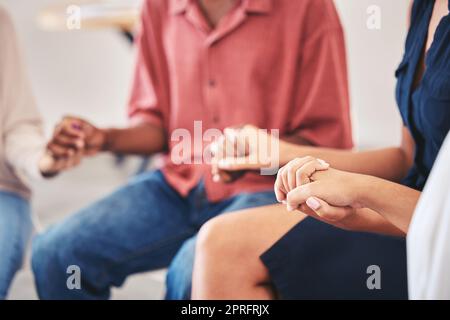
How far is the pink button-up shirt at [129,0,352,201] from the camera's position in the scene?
0.65 metres

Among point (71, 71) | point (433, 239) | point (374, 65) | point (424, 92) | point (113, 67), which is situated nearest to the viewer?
point (433, 239)

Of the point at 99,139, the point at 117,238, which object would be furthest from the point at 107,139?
the point at 117,238

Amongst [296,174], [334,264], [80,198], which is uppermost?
[296,174]

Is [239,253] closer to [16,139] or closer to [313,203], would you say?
[313,203]

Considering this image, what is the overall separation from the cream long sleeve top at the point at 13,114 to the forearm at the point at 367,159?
1.16 feet

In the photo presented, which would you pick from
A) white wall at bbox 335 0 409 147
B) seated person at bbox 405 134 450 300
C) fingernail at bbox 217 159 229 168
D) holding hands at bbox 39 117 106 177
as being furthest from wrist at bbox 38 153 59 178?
seated person at bbox 405 134 450 300

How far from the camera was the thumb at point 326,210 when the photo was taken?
43 cm

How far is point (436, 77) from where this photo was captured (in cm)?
50

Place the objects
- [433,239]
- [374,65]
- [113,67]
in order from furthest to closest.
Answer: [113,67] < [374,65] < [433,239]

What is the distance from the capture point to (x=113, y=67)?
1.30m

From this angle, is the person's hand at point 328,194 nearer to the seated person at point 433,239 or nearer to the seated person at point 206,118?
the seated person at point 433,239

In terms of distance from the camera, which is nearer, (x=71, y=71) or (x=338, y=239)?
(x=338, y=239)

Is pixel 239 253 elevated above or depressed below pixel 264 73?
below

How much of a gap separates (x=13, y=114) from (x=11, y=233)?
0.51ft
